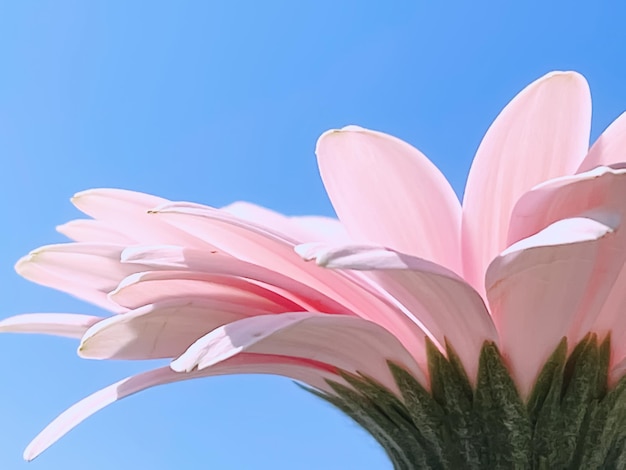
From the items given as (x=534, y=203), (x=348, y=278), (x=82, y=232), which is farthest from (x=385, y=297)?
(x=82, y=232)

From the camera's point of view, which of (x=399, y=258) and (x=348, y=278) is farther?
(x=348, y=278)

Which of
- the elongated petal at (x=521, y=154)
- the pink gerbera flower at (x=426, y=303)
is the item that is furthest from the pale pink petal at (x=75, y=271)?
the elongated petal at (x=521, y=154)

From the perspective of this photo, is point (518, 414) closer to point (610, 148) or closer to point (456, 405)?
point (456, 405)

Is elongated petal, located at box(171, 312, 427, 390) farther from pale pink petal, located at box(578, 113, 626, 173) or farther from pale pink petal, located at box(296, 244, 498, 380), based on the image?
pale pink petal, located at box(578, 113, 626, 173)

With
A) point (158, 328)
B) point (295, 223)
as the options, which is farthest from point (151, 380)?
Result: point (295, 223)

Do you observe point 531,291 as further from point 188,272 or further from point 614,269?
point 188,272

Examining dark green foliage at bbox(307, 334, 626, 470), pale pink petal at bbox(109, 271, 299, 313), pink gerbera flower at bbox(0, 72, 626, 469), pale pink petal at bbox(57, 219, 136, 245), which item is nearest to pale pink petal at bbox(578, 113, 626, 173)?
pink gerbera flower at bbox(0, 72, 626, 469)
